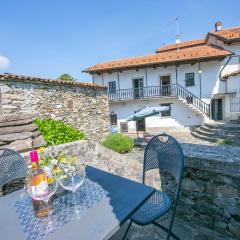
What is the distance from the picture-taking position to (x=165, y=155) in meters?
1.95

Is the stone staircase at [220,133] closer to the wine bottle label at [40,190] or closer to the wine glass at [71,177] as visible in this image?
the wine glass at [71,177]

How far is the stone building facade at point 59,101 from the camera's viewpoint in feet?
24.2

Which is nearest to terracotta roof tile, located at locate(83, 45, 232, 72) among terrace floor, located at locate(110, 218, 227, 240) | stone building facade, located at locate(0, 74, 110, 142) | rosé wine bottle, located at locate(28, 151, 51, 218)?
stone building facade, located at locate(0, 74, 110, 142)

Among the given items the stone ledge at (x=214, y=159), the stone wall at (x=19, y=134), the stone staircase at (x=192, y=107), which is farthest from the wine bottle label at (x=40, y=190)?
the stone staircase at (x=192, y=107)

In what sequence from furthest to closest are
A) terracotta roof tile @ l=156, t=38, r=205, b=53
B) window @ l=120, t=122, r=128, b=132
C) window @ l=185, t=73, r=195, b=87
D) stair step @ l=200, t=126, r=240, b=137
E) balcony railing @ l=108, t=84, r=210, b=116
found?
1. terracotta roof tile @ l=156, t=38, r=205, b=53
2. window @ l=120, t=122, r=128, b=132
3. window @ l=185, t=73, r=195, b=87
4. balcony railing @ l=108, t=84, r=210, b=116
5. stair step @ l=200, t=126, r=240, b=137

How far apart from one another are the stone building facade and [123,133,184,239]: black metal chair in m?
6.75

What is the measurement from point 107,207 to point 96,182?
1.39ft

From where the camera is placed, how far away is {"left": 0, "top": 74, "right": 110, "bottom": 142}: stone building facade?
291 inches

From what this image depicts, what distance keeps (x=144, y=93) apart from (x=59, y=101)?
8454 millimetres

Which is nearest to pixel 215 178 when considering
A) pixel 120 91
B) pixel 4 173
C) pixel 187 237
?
pixel 187 237

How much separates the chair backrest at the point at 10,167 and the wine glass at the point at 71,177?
2.77 feet

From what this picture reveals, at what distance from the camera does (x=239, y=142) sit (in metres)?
9.69

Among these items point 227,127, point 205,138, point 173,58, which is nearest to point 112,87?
point 173,58

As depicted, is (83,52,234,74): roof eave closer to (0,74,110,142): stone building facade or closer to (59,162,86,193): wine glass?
(0,74,110,142): stone building facade
